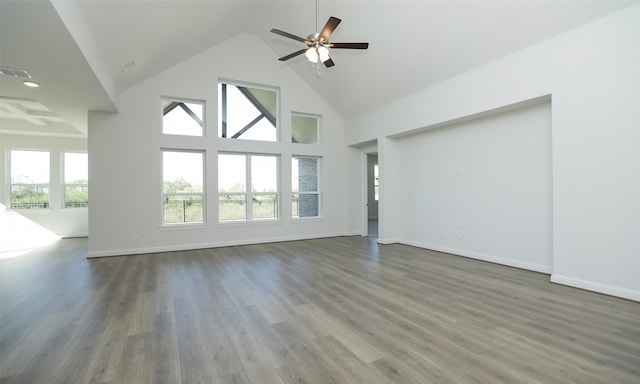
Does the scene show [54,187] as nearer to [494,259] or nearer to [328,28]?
[328,28]

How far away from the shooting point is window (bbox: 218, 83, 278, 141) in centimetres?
653

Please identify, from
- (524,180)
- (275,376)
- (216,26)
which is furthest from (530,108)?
(216,26)

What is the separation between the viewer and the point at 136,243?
555cm

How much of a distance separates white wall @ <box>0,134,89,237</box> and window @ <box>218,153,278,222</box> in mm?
4618

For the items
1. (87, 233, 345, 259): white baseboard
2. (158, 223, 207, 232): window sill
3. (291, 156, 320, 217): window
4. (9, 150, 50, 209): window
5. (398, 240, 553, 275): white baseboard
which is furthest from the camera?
(9, 150, 50, 209): window

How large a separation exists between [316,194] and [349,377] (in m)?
5.86

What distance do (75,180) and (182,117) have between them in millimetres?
4491

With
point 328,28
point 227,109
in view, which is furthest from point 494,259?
point 227,109

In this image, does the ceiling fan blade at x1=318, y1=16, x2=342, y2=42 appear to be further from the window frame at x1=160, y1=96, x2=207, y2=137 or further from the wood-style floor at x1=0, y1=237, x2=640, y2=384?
the window frame at x1=160, y1=96, x2=207, y2=137

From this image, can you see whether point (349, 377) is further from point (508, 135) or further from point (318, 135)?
point (318, 135)

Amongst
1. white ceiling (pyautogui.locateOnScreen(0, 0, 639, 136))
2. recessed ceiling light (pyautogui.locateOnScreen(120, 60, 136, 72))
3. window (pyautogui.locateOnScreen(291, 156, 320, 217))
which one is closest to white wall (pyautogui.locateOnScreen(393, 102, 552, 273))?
white ceiling (pyautogui.locateOnScreen(0, 0, 639, 136))

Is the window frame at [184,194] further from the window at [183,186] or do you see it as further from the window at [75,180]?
the window at [75,180]

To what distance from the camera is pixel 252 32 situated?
21.4 feet

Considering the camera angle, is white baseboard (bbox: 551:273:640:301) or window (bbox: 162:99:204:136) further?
window (bbox: 162:99:204:136)
